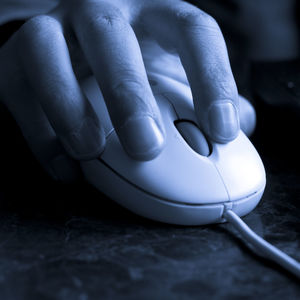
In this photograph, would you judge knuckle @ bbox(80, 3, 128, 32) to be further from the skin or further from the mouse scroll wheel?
the mouse scroll wheel

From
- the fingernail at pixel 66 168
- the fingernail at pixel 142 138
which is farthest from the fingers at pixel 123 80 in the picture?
the fingernail at pixel 66 168

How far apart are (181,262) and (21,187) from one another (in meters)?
0.28

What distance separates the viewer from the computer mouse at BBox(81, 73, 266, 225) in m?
0.49

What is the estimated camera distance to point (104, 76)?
52 cm

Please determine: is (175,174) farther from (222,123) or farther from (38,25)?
(38,25)

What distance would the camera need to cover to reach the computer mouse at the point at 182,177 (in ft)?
1.59

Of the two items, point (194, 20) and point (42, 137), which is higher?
point (194, 20)

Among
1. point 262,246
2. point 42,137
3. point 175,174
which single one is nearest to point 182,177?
point 175,174

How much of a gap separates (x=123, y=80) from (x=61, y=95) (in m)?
0.08

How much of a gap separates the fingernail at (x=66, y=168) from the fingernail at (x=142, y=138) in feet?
0.40

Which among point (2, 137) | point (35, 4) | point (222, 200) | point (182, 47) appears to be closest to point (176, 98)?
point (182, 47)

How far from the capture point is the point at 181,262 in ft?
1.43

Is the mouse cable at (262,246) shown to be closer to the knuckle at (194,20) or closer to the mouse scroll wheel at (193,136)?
the mouse scroll wheel at (193,136)

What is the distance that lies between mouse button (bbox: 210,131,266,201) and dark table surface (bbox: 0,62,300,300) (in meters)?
0.05
